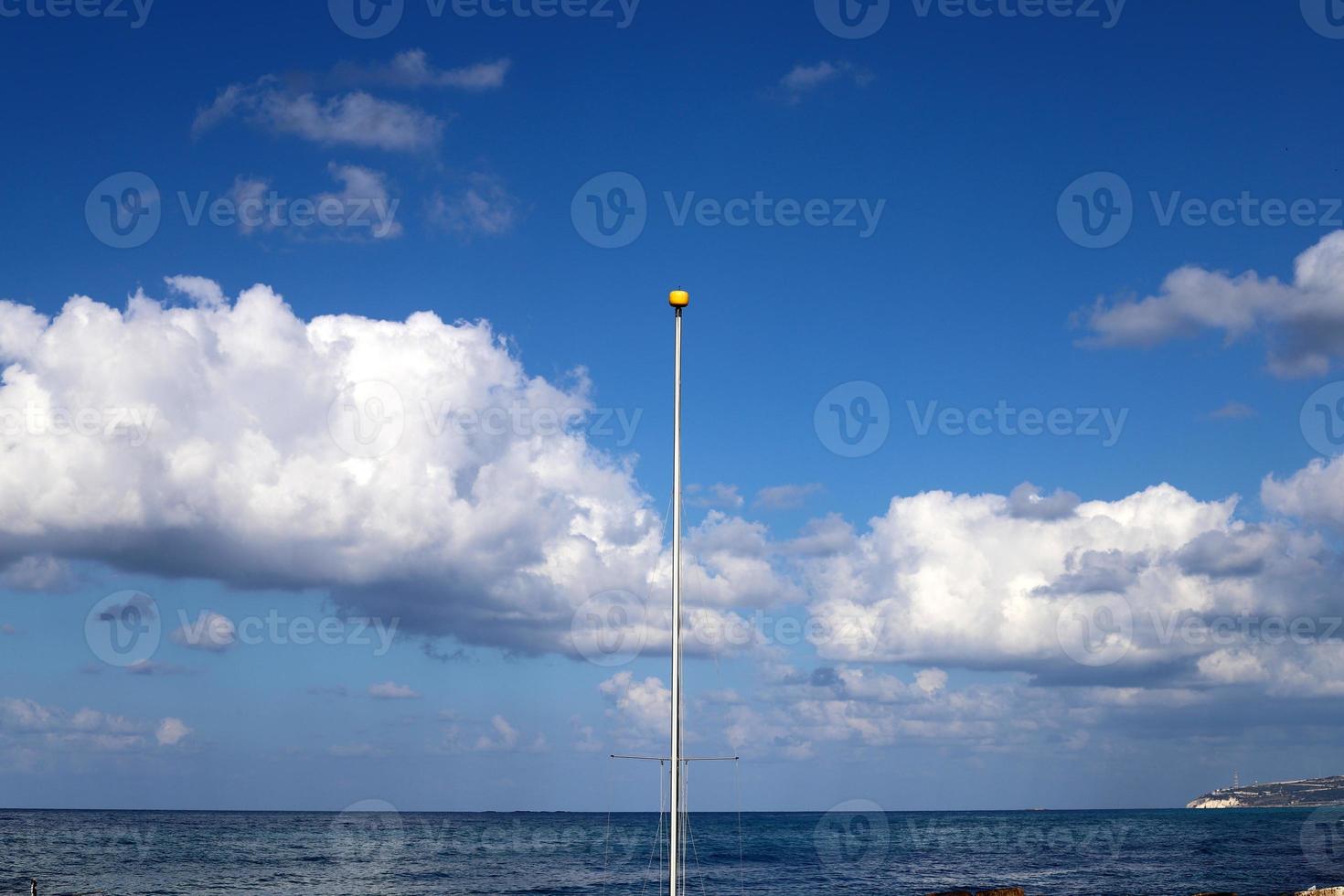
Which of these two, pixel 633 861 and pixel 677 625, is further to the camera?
pixel 633 861

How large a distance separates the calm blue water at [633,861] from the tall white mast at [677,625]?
40.8m

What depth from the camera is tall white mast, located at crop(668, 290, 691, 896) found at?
2325 centimetres

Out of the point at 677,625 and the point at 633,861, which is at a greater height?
the point at 677,625

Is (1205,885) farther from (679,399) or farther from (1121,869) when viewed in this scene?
(679,399)

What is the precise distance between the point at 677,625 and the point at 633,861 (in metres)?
64.0

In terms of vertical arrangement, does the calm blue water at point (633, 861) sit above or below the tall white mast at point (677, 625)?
below

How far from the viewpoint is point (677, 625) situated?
2448cm

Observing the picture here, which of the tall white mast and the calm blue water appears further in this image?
the calm blue water

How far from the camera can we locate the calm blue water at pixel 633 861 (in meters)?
63.0

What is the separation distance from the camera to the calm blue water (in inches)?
2482

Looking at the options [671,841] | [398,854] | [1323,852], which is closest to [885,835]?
[1323,852]

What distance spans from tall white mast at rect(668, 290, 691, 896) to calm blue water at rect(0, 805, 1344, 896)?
134ft

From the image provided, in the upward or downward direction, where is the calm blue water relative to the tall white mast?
downward

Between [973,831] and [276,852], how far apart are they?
3071 inches
